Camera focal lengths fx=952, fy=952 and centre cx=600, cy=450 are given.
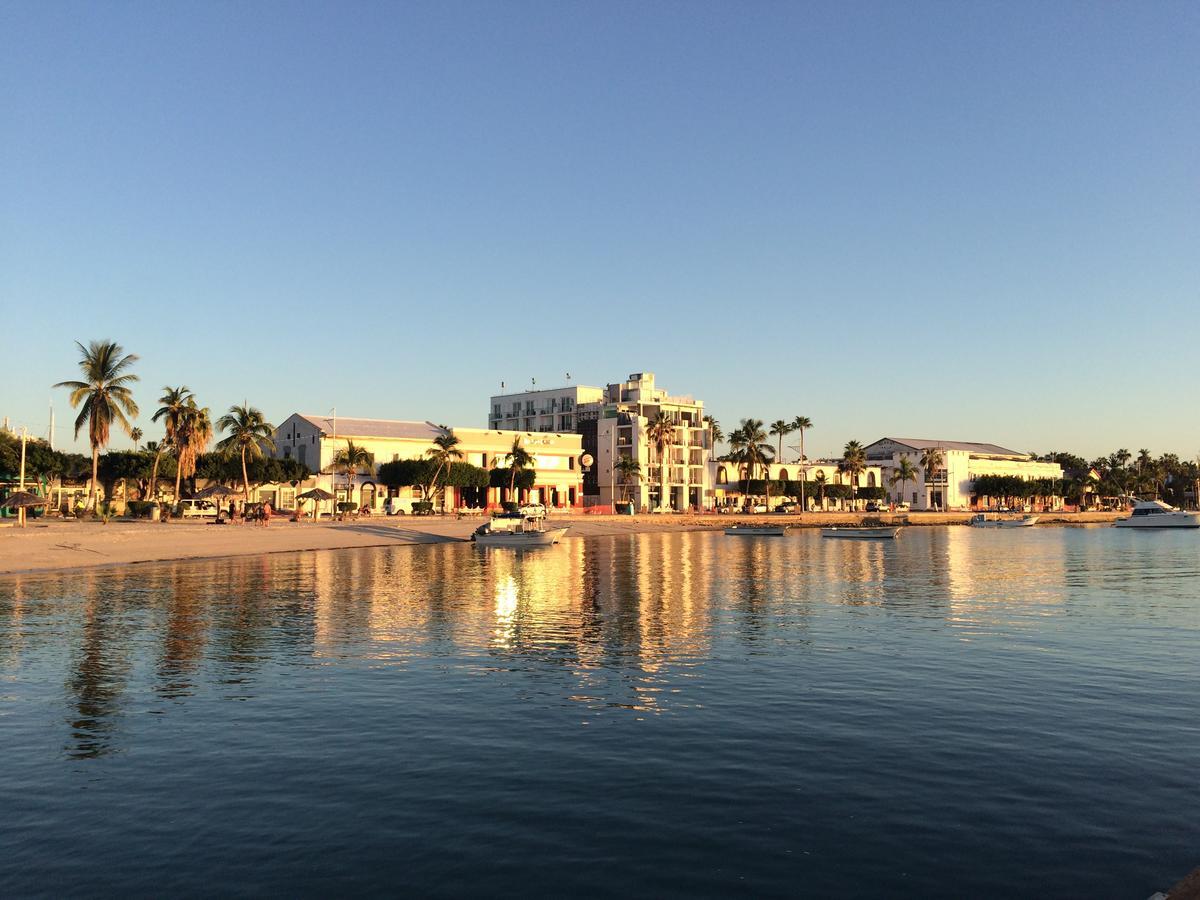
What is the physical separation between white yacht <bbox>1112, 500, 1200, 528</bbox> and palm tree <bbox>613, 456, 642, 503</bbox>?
82.2 meters

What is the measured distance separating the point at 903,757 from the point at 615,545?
75.4 metres

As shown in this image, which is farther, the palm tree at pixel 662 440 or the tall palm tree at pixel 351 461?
the palm tree at pixel 662 440

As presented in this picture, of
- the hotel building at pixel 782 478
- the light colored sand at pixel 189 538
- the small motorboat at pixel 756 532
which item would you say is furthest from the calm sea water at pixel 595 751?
the hotel building at pixel 782 478

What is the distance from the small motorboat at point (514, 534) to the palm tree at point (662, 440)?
2727 inches

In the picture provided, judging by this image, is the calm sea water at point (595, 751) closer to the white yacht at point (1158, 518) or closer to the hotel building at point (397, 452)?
the hotel building at point (397, 452)

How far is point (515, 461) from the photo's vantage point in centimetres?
12962

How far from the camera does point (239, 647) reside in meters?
26.9

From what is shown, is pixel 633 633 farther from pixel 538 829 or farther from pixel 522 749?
pixel 538 829

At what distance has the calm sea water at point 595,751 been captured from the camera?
11125 mm

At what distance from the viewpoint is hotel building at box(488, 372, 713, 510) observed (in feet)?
519

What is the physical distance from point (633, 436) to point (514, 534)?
74.7 metres

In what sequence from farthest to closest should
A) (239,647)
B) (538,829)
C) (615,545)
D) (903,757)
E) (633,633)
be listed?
(615,545)
(633,633)
(239,647)
(903,757)
(538,829)

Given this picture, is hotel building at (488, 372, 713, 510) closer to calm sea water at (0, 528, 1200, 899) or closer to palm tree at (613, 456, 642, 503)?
palm tree at (613, 456, 642, 503)

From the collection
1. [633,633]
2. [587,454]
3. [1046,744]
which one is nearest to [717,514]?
[587,454]
